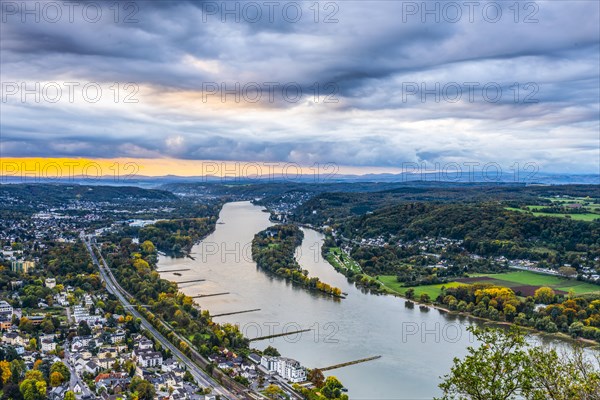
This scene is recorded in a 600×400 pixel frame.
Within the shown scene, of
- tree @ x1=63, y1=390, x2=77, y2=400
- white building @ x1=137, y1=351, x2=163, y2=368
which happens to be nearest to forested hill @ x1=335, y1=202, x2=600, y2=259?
white building @ x1=137, y1=351, x2=163, y2=368

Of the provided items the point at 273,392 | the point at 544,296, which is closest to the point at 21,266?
the point at 273,392

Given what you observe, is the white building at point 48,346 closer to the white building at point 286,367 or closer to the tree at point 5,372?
the tree at point 5,372

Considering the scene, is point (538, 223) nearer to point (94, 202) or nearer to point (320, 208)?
point (320, 208)

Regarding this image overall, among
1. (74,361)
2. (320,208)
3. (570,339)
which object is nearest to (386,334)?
(570,339)

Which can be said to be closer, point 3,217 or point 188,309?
point 188,309

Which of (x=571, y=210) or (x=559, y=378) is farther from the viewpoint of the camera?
(x=571, y=210)

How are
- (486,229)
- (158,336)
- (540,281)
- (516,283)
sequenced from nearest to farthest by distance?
(158,336), (516,283), (540,281), (486,229)

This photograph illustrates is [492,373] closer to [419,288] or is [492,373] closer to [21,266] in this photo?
[419,288]
